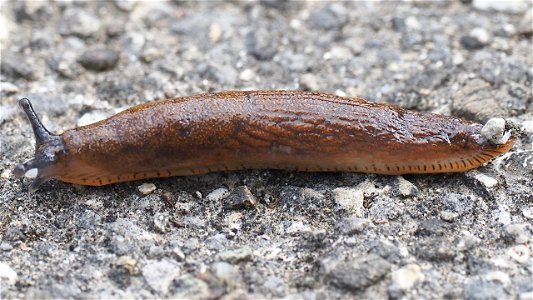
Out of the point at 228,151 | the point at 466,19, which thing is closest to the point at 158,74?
the point at 228,151

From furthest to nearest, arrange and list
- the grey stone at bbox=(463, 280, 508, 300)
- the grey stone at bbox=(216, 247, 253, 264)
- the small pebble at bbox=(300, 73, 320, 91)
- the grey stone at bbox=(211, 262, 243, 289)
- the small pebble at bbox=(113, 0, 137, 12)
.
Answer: the small pebble at bbox=(113, 0, 137, 12)
the small pebble at bbox=(300, 73, 320, 91)
the grey stone at bbox=(216, 247, 253, 264)
the grey stone at bbox=(211, 262, 243, 289)
the grey stone at bbox=(463, 280, 508, 300)

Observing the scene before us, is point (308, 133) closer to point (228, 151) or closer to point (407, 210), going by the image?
point (228, 151)

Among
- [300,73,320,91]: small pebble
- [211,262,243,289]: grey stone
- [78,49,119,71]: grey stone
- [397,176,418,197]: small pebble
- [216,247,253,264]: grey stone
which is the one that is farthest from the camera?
[78,49,119,71]: grey stone

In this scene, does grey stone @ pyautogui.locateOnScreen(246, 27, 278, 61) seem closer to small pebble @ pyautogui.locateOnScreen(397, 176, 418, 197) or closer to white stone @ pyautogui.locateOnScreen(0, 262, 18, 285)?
small pebble @ pyautogui.locateOnScreen(397, 176, 418, 197)

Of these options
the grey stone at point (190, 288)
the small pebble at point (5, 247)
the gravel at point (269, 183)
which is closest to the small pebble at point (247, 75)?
the gravel at point (269, 183)

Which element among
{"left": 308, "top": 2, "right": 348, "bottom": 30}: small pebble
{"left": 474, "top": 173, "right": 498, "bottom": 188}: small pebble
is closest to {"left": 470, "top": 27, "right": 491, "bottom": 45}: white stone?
{"left": 308, "top": 2, "right": 348, "bottom": 30}: small pebble

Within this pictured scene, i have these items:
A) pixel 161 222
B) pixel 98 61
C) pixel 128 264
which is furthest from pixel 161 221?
pixel 98 61
